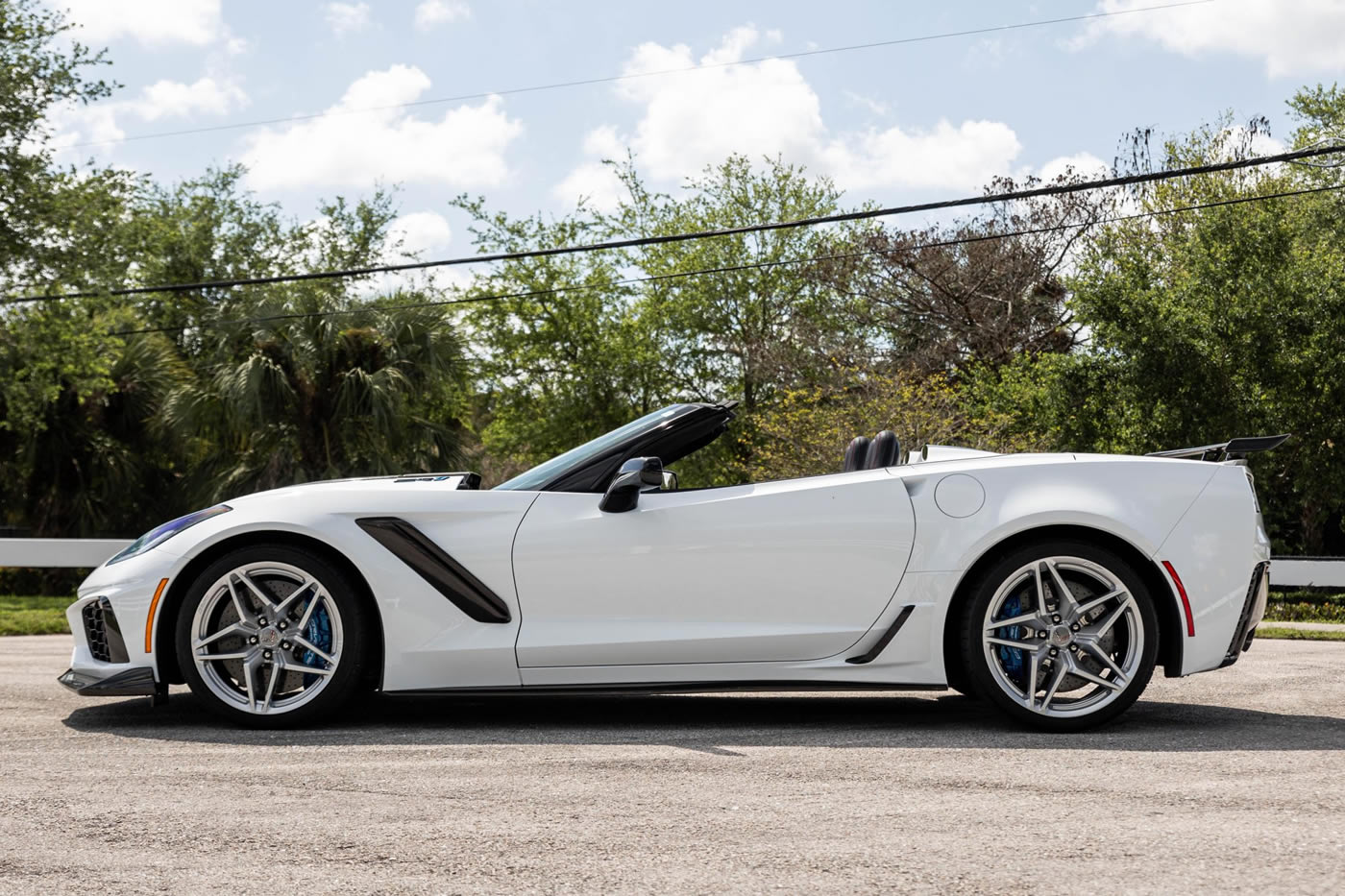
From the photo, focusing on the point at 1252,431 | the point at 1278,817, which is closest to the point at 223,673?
the point at 1278,817

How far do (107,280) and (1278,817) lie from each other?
24197 millimetres

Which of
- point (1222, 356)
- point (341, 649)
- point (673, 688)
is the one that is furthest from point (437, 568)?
point (1222, 356)

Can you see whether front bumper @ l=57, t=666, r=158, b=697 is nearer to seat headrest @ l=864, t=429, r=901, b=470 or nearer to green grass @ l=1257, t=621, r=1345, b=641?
seat headrest @ l=864, t=429, r=901, b=470

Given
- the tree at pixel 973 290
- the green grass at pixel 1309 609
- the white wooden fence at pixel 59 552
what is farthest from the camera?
the tree at pixel 973 290

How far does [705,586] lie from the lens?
4.86 metres

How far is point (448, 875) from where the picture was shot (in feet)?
9.53

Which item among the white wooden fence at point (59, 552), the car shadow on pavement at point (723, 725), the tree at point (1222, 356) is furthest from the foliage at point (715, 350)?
the car shadow on pavement at point (723, 725)

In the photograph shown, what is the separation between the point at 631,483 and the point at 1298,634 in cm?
879

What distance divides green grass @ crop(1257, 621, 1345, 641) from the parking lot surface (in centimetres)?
598

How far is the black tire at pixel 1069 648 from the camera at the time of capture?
4.83 m

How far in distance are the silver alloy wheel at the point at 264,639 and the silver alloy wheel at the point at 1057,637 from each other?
256cm

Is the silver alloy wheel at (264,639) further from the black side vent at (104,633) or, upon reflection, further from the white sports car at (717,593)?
the black side vent at (104,633)

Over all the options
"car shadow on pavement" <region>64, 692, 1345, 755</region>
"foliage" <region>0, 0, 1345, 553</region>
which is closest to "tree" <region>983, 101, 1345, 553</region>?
"foliage" <region>0, 0, 1345, 553</region>

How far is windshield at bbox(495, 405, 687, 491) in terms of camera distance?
5125mm
